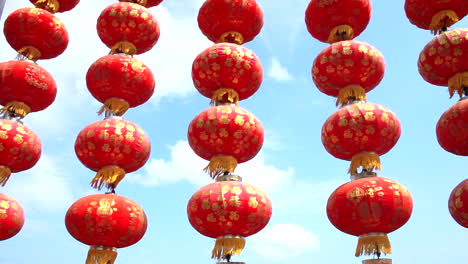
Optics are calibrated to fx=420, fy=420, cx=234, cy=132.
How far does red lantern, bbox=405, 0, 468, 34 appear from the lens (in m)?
5.17

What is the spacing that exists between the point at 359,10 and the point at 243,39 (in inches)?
60.7

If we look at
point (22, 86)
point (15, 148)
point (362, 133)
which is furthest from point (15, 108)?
point (362, 133)

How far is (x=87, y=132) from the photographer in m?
4.84

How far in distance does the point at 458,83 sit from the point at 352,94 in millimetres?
1210

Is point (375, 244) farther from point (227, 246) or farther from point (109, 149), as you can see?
point (109, 149)

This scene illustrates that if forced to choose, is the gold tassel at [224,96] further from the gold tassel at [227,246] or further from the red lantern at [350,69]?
the gold tassel at [227,246]

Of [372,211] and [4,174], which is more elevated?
[4,174]

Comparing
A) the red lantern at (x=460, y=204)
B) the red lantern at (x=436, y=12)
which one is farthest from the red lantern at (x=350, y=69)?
the red lantern at (x=460, y=204)

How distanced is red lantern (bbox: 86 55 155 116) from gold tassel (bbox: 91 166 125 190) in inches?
32.3

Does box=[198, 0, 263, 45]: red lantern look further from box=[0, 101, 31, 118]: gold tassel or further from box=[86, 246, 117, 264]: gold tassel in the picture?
box=[86, 246, 117, 264]: gold tassel

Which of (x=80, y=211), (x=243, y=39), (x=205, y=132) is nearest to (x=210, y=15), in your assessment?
(x=243, y=39)

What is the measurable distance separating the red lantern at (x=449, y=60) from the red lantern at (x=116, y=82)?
353 centimetres

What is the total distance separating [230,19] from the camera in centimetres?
552

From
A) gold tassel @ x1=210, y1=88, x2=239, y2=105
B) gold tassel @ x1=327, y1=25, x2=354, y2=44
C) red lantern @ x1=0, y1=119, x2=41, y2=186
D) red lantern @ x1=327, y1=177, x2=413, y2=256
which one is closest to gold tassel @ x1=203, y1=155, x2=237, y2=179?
gold tassel @ x1=210, y1=88, x2=239, y2=105
